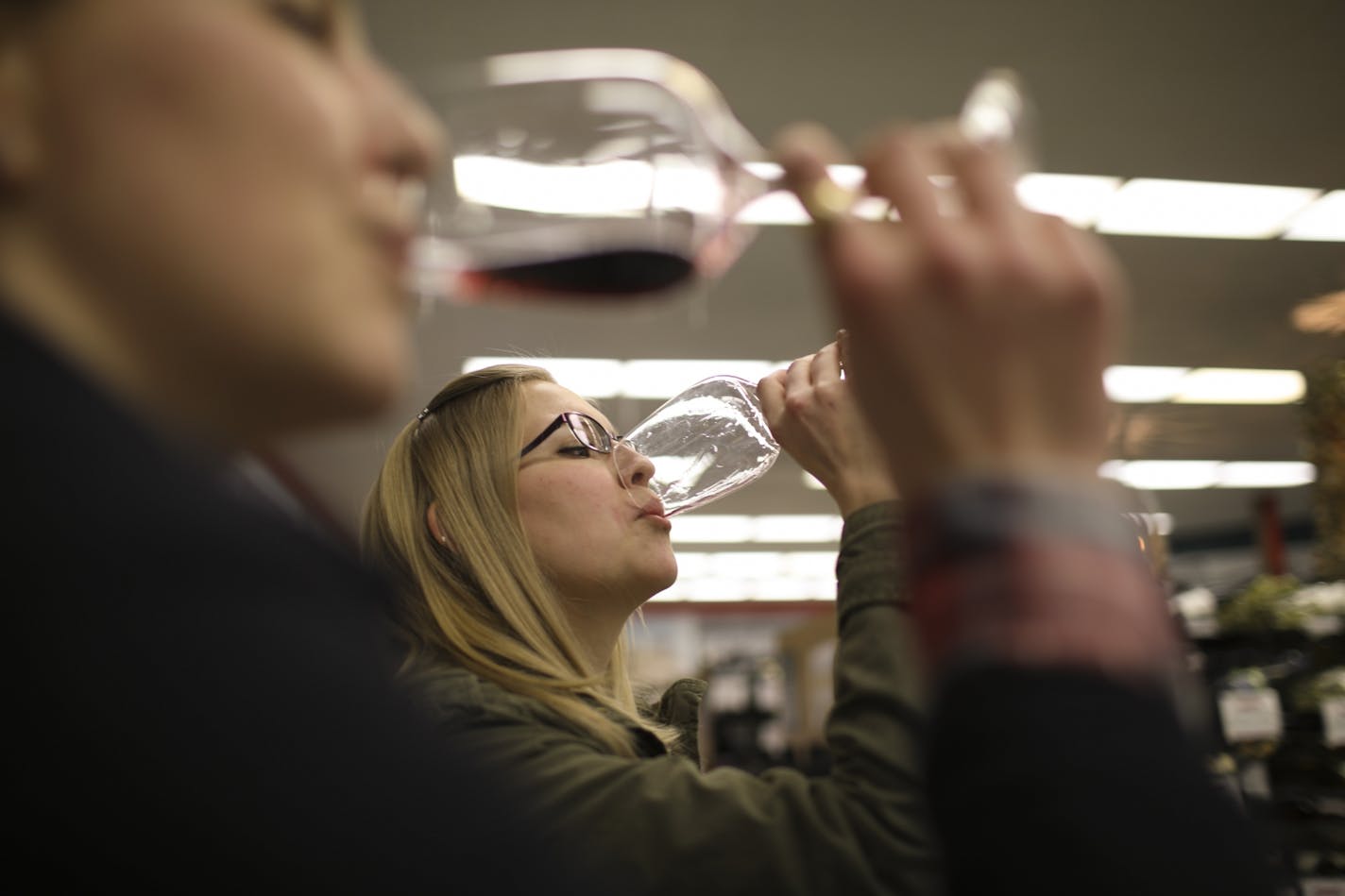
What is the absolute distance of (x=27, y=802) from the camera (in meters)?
0.40

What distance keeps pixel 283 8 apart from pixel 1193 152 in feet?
17.6

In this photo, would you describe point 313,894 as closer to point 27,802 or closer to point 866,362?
point 27,802

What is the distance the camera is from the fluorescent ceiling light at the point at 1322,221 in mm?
5770

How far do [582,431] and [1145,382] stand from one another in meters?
7.54

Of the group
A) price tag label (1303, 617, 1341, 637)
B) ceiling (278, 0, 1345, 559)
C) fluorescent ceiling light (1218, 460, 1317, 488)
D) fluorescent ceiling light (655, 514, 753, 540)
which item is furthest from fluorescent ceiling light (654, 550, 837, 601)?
price tag label (1303, 617, 1341, 637)

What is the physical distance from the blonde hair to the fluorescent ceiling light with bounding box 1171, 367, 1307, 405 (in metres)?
7.58

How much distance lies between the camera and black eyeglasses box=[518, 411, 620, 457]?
5.47ft

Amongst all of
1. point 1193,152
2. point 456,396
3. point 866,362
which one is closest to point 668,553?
point 456,396

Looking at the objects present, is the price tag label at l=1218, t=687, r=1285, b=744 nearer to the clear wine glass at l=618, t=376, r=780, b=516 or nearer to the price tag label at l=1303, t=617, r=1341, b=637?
the price tag label at l=1303, t=617, r=1341, b=637

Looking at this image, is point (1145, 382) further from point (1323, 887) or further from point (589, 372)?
point (1323, 887)

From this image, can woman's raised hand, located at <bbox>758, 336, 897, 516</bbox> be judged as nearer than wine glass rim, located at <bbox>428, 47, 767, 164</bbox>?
No

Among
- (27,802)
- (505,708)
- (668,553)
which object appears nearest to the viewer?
(27,802)

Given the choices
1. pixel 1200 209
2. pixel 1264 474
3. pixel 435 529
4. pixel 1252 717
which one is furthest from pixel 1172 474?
pixel 435 529

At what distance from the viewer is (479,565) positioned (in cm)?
151
